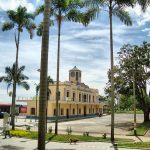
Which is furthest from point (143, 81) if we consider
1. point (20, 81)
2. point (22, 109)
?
point (22, 109)

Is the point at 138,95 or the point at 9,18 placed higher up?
the point at 9,18

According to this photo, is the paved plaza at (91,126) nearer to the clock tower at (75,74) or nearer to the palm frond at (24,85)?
the palm frond at (24,85)

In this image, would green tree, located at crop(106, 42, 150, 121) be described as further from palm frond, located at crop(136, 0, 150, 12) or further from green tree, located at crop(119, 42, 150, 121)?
palm frond, located at crop(136, 0, 150, 12)

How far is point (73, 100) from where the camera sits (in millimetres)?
81750

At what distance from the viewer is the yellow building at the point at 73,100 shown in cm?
7606

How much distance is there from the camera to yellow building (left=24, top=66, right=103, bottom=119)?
76062 mm

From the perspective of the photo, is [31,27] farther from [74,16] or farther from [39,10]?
[74,16]

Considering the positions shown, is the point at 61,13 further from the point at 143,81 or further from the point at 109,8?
the point at 143,81

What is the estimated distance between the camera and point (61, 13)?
1403 inches

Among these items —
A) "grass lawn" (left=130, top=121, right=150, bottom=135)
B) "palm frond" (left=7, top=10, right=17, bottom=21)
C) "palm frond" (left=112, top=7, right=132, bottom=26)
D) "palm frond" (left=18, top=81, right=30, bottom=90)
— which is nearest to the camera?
"palm frond" (left=112, top=7, right=132, bottom=26)

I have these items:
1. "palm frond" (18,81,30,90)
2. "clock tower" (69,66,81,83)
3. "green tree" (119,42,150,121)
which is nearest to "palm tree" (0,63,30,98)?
"palm frond" (18,81,30,90)

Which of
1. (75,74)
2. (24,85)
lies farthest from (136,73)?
(75,74)

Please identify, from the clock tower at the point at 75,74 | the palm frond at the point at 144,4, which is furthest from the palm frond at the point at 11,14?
the clock tower at the point at 75,74

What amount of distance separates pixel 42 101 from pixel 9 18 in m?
31.9
